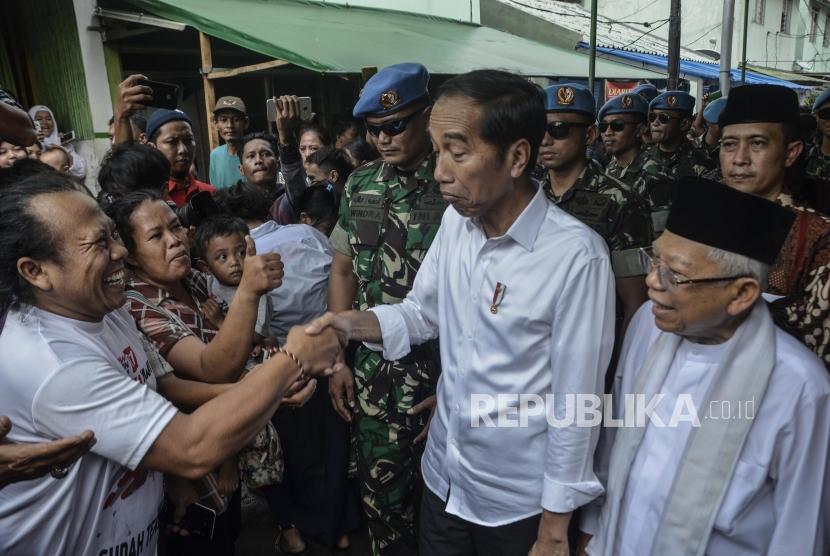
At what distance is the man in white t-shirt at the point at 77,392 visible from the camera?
1.48m

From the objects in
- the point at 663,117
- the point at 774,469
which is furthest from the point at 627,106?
the point at 774,469

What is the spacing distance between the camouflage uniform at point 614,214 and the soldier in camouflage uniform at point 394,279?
626 millimetres

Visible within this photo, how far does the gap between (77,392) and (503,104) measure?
57.0 inches

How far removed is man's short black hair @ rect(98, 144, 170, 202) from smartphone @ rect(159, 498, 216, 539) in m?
1.57

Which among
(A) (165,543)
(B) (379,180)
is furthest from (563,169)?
(A) (165,543)

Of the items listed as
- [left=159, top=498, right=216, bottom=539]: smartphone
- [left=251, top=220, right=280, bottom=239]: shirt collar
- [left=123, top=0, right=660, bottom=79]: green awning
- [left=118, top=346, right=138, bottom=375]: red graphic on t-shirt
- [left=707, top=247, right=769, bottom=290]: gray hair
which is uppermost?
[left=123, top=0, right=660, bottom=79]: green awning

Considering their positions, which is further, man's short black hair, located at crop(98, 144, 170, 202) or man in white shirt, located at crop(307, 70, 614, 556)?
man's short black hair, located at crop(98, 144, 170, 202)

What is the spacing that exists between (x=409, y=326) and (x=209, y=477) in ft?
3.31

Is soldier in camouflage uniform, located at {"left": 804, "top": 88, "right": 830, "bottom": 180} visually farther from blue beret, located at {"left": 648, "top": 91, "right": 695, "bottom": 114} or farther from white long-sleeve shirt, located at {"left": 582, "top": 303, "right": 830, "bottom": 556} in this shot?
white long-sleeve shirt, located at {"left": 582, "top": 303, "right": 830, "bottom": 556}

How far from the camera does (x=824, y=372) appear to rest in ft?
4.95

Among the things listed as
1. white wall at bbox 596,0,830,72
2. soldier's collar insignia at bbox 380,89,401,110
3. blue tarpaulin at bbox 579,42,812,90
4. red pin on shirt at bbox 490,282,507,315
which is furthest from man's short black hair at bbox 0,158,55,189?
white wall at bbox 596,0,830,72

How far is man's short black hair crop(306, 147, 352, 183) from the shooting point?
14.4 ft

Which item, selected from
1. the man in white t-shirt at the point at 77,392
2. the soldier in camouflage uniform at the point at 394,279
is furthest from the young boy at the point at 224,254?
the man in white t-shirt at the point at 77,392

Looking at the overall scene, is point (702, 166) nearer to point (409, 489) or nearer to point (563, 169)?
point (563, 169)
